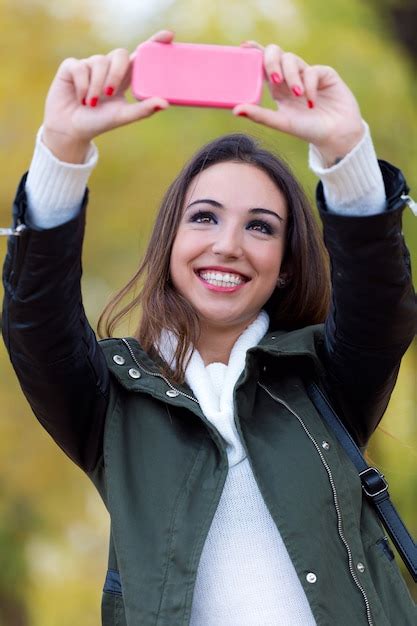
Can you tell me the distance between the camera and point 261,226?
2729 mm

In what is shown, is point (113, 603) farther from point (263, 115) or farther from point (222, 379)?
point (263, 115)

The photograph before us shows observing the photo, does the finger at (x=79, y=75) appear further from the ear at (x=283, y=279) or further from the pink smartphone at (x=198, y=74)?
the ear at (x=283, y=279)

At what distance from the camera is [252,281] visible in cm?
268

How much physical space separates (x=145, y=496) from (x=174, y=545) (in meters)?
0.12

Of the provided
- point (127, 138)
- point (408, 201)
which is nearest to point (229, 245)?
point (408, 201)

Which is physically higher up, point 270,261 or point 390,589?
point 270,261

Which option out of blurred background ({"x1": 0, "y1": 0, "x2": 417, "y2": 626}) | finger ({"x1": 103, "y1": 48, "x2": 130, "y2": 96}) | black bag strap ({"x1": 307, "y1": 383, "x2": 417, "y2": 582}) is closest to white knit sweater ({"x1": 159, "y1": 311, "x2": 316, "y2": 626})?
black bag strap ({"x1": 307, "y1": 383, "x2": 417, "y2": 582})

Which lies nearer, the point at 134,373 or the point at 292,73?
the point at 292,73

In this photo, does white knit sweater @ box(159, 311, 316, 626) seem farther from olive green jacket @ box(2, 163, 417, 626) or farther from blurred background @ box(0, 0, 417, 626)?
blurred background @ box(0, 0, 417, 626)

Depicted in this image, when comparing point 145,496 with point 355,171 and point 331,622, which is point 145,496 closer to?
Answer: point 331,622

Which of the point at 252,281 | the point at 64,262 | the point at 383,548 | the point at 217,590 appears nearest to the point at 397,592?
the point at 383,548

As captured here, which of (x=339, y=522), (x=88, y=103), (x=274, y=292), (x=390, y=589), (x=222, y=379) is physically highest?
(x=88, y=103)

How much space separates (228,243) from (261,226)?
0.15m

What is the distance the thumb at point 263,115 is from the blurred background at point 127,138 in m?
3.46
